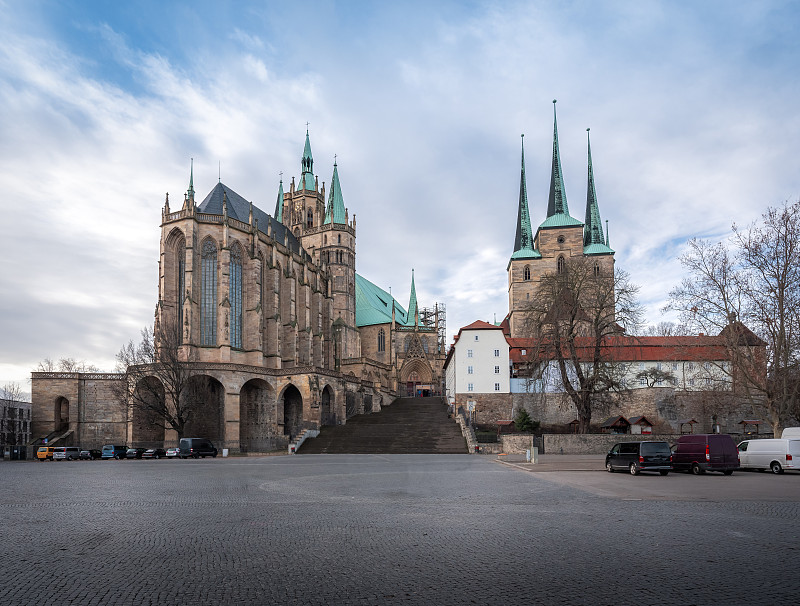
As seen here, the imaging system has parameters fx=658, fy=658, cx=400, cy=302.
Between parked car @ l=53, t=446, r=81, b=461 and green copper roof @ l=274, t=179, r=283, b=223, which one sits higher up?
green copper roof @ l=274, t=179, r=283, b=223

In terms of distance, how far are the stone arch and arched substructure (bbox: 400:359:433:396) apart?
29513mm

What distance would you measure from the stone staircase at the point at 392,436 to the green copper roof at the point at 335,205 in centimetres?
3824

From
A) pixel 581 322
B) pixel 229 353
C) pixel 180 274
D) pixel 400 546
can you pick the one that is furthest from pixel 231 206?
pixel 400 546

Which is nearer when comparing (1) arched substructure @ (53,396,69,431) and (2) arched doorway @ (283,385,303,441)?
(1) arched substructure @ (53,396,69,431)

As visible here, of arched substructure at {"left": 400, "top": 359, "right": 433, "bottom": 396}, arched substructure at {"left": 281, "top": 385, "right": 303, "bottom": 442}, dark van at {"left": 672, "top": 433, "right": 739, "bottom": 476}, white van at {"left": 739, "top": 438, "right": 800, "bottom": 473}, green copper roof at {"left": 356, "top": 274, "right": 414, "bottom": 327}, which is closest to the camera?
dark van at {"left": 672, "top": 433, "right": 739, "bottom": 476}

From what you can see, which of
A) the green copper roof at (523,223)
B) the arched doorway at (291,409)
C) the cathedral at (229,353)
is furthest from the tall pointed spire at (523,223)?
the arched doorway at (291,409)

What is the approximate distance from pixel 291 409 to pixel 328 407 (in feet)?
12.9

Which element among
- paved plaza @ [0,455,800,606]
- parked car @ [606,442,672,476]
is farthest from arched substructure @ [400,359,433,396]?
paved plaza @ [0,455,800,606]

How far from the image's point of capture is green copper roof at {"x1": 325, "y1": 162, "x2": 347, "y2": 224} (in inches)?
3575

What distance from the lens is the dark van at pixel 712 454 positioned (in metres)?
24.9

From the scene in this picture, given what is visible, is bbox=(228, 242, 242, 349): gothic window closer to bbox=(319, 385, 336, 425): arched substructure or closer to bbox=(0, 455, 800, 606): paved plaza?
bbox=(319, 385, 336, 425): arched substructure

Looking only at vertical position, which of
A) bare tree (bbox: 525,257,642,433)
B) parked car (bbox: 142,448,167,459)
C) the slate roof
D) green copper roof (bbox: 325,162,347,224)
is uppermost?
green copper roof (bbox: 325,162,347,224)

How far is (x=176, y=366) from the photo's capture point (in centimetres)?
4862

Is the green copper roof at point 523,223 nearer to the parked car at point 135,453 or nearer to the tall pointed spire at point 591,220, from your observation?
the tall pointed spire at point 591,220
